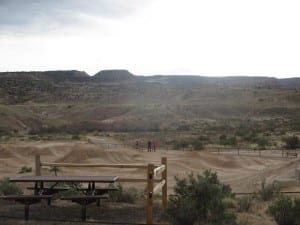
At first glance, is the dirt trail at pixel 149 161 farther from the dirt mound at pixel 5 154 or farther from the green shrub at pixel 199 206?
the green shrub at pixel 199 206

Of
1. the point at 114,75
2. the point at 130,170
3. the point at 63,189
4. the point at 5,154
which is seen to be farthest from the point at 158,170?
the point at 114,75

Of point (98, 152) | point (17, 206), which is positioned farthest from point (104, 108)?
point (17, 206)

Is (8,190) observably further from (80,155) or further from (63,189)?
(80,155)

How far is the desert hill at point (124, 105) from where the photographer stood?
252 feet

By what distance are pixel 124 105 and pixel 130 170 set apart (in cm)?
7385

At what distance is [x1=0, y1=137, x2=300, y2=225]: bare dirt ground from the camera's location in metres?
10.5

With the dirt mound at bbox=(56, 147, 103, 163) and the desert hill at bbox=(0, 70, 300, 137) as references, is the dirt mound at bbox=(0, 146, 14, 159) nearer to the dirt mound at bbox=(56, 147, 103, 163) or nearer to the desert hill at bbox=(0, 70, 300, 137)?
the dirt mound at bbox=(56, 147, 103, 163)

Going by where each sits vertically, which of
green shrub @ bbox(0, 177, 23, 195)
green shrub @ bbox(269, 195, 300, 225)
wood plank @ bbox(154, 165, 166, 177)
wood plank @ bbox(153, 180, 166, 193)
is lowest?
green shrub @ bbox(0, 177, 23, 195)

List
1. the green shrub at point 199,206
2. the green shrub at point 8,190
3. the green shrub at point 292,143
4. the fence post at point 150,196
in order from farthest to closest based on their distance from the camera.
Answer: the green shrub at point 292,143
the green shrub at point 8,190
the green shrub at point 199,206
the fence post at point 150,196

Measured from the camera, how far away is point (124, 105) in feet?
326

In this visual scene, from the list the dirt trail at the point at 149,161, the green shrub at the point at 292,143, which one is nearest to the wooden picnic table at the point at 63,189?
the dirt trail at the point at 149,161

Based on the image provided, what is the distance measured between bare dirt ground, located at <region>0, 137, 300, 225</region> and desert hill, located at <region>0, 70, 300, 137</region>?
114 feet

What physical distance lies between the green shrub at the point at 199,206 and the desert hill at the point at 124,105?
5374 cm

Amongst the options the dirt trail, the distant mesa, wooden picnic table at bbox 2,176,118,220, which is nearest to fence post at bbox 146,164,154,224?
wooden picnic table at bbox 2,176,118,220
